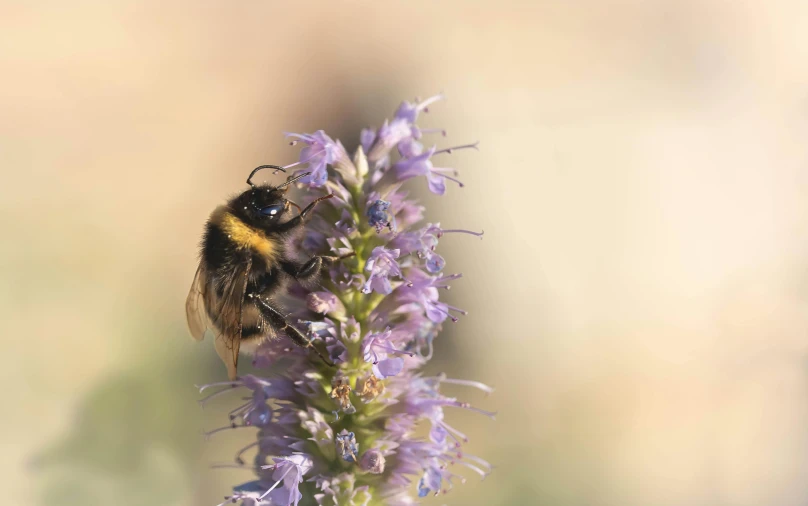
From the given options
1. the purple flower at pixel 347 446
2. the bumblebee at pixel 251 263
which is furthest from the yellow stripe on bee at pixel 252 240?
the purple flower at pixel 347 446

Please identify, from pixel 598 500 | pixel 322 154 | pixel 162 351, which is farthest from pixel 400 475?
pixel 598 500

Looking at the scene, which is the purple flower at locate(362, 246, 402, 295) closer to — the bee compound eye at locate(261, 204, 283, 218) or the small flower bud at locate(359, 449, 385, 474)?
the bee compound eye at locate(261, 204, 283, 218)

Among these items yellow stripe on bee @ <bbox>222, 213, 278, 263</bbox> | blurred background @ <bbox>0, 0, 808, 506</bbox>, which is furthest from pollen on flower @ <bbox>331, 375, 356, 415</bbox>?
blurred background @ <bbox>0, 0, 808, 506</bbox>

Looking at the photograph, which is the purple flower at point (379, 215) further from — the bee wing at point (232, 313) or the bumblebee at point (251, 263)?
the bee wing at point (232, 313)

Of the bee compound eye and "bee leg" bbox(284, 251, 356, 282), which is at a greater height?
the bee compound eye

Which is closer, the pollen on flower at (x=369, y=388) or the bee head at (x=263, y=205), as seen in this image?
the pollen on flower at (x=369, y=388)

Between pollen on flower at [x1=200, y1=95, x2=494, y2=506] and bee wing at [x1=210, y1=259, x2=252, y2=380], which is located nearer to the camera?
pollen on flower at [x1=200, y1=95, x2=494, y2=506]

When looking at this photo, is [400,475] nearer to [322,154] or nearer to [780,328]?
[322,154]
